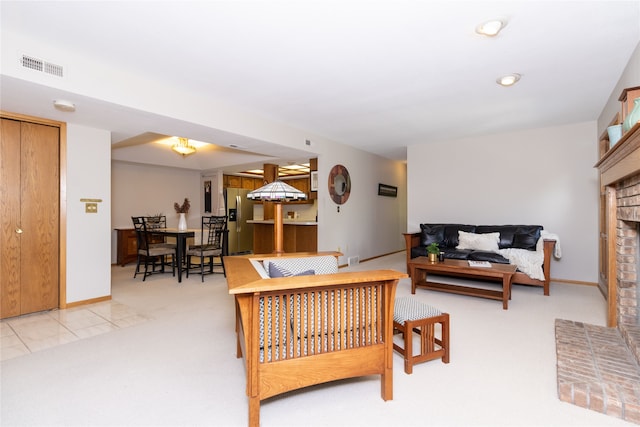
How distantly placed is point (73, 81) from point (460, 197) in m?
5.37

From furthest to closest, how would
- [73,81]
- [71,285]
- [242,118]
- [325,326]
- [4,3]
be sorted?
[242,118]
[71,285]
[73,81]
[4,3]
[325,326]

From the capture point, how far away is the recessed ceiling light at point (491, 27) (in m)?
2.07

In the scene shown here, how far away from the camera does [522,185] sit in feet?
16.2

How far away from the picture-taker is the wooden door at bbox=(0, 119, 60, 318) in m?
3.10

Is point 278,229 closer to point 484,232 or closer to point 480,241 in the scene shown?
point 480,241

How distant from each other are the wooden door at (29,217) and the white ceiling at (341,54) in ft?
1.19

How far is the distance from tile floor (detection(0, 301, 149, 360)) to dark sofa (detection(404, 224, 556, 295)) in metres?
3.70

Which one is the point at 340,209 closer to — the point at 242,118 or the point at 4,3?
the point at 242,118

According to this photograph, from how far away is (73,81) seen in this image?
253cm

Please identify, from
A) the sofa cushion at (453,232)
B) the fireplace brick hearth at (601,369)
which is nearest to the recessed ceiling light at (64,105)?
the fireplace brick hearth at (601,369)

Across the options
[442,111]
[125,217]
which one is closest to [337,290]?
[442,111]

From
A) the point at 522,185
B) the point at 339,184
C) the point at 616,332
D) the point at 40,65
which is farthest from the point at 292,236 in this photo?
the point at 616,332

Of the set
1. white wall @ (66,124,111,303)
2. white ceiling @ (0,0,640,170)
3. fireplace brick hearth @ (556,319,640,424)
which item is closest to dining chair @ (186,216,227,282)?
white wall @ (66,124,111,303)

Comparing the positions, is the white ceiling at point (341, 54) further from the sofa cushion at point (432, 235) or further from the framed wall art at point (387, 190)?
the framed wall art at point (387, 190)
